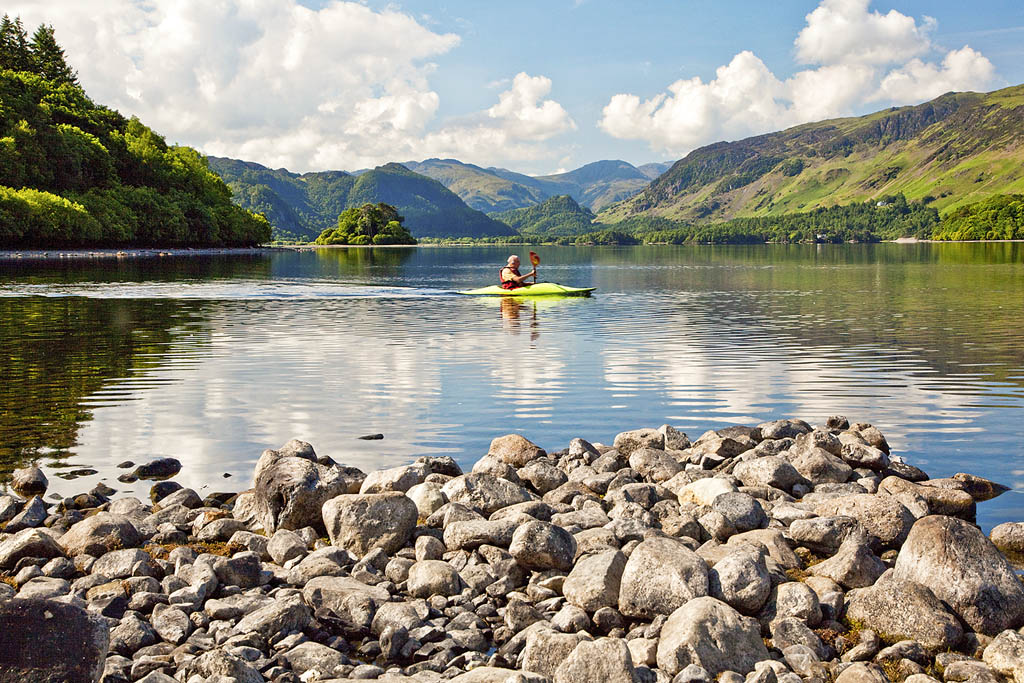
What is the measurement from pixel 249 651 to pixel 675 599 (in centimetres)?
494

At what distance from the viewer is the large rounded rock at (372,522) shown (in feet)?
40.2

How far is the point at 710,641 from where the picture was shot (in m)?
8.80

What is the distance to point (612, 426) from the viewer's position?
21.7 m

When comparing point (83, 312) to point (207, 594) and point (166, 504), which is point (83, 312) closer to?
point (166, 504)

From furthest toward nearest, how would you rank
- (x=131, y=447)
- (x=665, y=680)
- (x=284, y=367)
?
(x=284, y=367) < (x=131, y=447) < (x=665, y=680)

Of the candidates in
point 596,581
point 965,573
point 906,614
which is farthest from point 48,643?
point 965,573

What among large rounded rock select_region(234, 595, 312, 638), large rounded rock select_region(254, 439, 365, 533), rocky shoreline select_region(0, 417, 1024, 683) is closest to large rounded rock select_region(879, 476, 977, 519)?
rocky shoreline select_region(0, 417, 1024, 683)

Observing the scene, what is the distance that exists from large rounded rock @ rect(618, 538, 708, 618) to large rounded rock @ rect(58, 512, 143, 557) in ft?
24.5

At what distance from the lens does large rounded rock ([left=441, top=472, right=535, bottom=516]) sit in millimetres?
13531

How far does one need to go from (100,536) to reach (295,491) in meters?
2.89

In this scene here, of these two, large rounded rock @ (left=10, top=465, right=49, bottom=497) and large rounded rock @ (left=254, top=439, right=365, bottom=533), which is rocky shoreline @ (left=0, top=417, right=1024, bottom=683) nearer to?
large rounded rock @ (left=254, top=439, right=365, bottom=533)

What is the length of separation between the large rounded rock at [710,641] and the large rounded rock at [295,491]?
6582 mm

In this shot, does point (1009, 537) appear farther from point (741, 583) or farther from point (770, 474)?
point (741, 583)

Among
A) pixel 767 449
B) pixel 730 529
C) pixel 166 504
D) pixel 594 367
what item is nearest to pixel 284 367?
pixel 594 367
